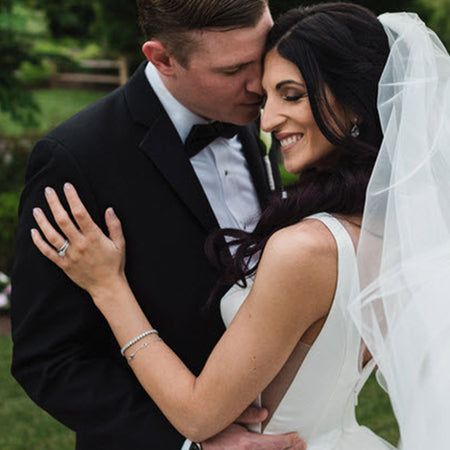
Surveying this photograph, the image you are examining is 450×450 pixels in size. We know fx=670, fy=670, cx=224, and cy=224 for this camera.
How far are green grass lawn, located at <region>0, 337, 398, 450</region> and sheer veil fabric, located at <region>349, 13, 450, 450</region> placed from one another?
3.10 m

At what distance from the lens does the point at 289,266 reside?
1.94 meters

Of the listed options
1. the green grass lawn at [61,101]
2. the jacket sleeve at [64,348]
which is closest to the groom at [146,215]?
the jacket sleeve at [64,348]

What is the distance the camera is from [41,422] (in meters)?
5.18

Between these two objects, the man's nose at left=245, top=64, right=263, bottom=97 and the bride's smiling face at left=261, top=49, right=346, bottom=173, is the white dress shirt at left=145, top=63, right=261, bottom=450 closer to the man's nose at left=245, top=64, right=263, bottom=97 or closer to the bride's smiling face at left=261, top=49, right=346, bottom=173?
the man's nose at left=245, top=64, right=263, bottom=97

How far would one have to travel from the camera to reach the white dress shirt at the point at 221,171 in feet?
8.54

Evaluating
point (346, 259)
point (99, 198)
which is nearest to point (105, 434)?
point (99, 198)

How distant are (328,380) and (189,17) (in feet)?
4.40

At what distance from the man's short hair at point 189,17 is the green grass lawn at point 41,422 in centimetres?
339

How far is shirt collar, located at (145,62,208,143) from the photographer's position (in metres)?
2.59

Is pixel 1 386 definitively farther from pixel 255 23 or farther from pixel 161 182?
pixel 255 23

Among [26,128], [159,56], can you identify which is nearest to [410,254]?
[159,56]

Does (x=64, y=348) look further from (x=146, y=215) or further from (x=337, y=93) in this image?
(x=337, y=93)

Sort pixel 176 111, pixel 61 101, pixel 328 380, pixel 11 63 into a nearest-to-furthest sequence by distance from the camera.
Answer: pixel 328 380 → pixel 176 111 → pixel 11 63 → pixel 61 101

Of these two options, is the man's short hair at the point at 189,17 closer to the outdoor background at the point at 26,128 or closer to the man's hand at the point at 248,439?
the man's hand at the point at 248,439
